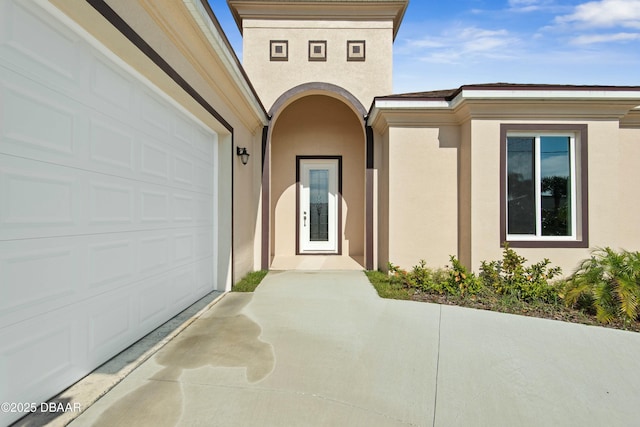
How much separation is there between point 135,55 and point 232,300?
340cm

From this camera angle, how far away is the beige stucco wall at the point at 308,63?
777 centimetres

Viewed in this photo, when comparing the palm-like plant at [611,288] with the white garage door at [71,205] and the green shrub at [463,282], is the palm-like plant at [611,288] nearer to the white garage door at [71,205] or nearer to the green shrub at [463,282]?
the green shrub at [463,282]

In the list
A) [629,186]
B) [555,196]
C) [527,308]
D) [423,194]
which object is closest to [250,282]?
[423,194]

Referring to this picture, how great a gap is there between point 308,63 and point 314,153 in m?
2.26

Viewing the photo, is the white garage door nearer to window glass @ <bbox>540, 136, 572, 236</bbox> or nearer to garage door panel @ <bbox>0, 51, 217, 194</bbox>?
garage door panel @ <bbox>0, 51, 217, 194</bbox>

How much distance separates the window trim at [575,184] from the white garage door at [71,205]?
5.39 metres

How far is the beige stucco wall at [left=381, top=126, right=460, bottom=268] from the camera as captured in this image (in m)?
6.36

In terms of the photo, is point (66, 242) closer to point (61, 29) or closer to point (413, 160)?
point (61, 29)

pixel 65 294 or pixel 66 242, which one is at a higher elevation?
pixel 66 242

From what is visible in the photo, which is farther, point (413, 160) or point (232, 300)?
point (413, 160)

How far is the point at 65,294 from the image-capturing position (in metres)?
2.38

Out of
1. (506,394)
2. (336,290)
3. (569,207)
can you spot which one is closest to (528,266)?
(569,207)

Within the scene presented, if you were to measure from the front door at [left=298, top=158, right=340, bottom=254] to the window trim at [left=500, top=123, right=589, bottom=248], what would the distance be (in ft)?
13.9

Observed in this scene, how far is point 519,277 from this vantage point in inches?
206
